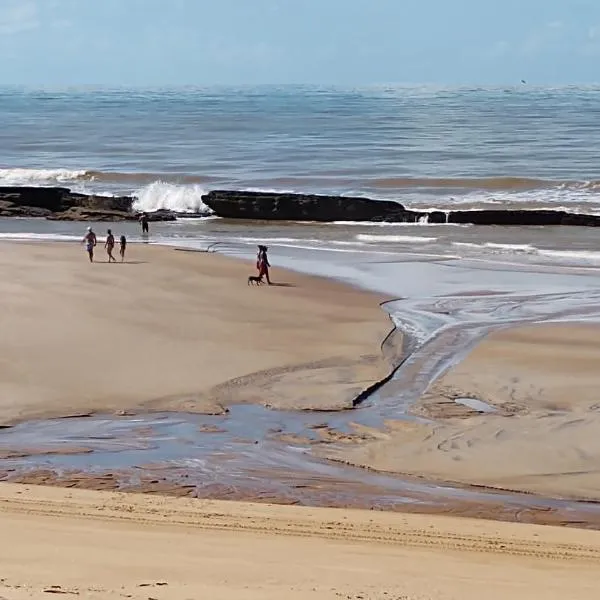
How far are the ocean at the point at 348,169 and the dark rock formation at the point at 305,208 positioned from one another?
0.89m

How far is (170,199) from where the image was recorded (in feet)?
136

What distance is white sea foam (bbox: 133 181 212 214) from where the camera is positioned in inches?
1590

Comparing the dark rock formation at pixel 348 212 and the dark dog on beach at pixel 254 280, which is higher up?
the dark rock formation at pixel 348 212

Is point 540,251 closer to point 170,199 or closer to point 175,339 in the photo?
point 175,339

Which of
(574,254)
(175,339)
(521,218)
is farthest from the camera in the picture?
(521,218)

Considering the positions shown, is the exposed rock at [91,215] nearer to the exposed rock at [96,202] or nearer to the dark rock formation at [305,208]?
the exposed rock at [96,202]

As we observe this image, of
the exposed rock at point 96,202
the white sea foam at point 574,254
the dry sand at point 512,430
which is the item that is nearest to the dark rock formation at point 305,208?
the exposed rock at point 96,202

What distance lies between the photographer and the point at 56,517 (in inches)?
330

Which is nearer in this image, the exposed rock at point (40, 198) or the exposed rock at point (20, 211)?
the exposed rock at point (20, 211)

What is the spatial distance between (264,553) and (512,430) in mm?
5272

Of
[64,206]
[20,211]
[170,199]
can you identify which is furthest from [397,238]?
[20,211]

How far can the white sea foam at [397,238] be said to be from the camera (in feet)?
100.0

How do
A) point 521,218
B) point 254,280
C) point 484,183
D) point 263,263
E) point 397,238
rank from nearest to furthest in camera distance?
point 263,263 → point 254,280 → point 397,238 → point 521,218 → point 484,183

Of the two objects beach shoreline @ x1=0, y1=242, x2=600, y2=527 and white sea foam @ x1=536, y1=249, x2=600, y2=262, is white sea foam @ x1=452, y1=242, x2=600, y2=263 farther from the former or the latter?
beach shoreline @ x1=0, y1=242, x2=600, y2=527
